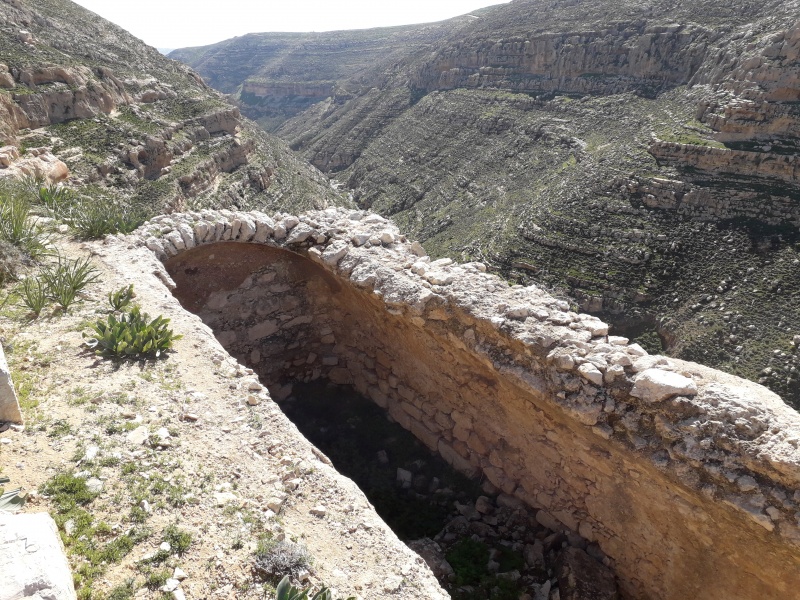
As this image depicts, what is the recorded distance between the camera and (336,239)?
25.5 ft

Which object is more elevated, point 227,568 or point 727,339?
point 227,568

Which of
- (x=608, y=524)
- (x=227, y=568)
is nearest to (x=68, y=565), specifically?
(x=227, y=568)

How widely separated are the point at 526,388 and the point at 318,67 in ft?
407

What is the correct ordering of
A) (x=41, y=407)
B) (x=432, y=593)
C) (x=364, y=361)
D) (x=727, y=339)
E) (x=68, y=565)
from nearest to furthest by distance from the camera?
(x=68, y=565) → (x=432, y=593) → (x=41, y=407) → (x=364, y=361) → (x=727, y=339)

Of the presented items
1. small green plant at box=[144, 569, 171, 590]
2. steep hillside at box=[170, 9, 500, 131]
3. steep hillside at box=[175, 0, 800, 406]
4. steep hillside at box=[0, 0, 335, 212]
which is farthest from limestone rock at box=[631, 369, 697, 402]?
steep hillside at box=[170, 9, 500, 131]

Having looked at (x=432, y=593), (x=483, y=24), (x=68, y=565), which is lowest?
A: (x=432, y=593)

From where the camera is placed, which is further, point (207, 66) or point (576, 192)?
point (207, 66)

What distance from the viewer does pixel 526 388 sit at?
548cm

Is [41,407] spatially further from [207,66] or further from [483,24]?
[207,66]

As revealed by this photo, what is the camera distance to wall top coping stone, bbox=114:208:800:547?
13.7 feet

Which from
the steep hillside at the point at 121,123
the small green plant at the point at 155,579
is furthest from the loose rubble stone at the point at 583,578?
the steep hillside at the point at 121,123

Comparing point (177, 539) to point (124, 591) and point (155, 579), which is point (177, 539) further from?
point (124, 591)

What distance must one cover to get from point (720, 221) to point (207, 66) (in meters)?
166

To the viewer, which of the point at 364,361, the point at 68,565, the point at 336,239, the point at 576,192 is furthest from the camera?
the point at 576,192
